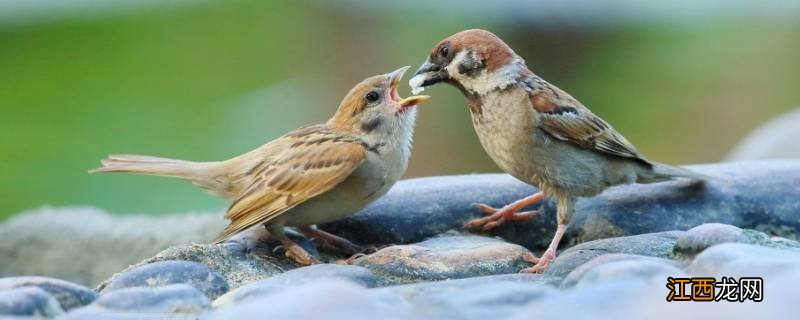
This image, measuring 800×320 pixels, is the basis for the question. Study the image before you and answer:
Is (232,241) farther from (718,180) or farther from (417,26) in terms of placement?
(417,26)

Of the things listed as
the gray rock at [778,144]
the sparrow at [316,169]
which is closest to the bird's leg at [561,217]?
the sparrow at [316,169]

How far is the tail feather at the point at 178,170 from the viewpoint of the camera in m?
4.54

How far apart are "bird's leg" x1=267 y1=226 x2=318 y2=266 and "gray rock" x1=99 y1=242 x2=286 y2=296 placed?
0.11 ft

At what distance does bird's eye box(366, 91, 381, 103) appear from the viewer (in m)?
4.51

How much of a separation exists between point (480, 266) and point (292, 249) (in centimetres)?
77

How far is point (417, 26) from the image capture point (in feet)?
37.3

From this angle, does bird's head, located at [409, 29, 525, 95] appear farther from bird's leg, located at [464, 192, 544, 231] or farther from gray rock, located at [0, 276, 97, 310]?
gray rock, located at [0, 276, 97, 310]

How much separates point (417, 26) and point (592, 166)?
6.91 meters

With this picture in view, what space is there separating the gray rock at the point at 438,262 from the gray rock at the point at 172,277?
1.72 ft

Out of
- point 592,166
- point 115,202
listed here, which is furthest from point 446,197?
point 115,202

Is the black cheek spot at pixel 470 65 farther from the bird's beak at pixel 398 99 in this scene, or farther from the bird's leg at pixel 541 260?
the bird's leg at pixel 541 260

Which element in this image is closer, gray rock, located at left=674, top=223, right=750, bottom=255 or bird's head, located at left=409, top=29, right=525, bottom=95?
gray rock, located at left=674, top=223, right=750, bottom=255

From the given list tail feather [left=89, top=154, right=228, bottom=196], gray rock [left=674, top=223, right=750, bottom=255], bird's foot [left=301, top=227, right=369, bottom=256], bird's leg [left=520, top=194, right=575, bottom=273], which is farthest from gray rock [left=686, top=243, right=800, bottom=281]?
tail feather [left=89, top=154, right=228, bottom=196]

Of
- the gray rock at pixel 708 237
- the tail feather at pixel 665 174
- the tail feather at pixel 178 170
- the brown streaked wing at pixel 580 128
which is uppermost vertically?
the brown streaked wing at pixel 580 128
